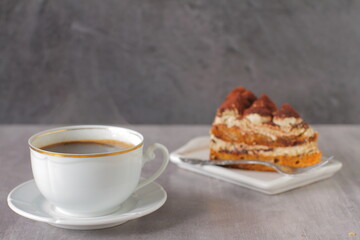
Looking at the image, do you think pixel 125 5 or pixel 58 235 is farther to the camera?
pixel 125 5

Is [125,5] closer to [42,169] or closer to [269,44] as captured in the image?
[269,44]

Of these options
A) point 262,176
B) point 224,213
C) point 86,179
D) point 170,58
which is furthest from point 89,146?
point 170,58

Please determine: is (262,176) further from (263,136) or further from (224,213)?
(224,213)

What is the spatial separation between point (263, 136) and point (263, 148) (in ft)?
0.11

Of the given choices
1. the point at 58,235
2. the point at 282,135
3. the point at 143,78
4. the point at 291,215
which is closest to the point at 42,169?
the point at 58,235

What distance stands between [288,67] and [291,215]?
4.18 ft

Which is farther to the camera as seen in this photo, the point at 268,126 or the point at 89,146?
the point at 268,126

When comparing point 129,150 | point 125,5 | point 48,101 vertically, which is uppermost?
point 125,5

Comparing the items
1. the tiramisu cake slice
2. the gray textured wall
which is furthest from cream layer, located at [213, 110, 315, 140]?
the gray textured wall

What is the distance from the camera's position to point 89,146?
1.02 meters

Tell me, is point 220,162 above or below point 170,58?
below

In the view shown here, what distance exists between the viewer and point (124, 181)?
90 cm

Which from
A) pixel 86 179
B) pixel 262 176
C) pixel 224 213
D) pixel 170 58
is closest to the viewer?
pixel 86 179

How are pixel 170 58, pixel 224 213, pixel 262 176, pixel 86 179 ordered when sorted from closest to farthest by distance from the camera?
pixel 86 179
pixel 224 213
pixel 262 176
pixel 170 58
